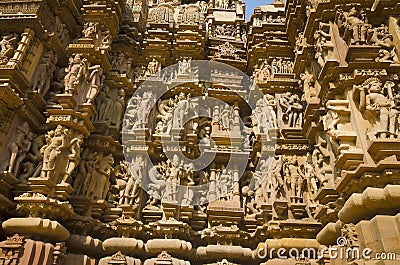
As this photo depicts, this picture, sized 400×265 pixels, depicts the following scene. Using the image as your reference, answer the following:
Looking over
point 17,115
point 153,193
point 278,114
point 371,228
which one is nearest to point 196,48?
point 278,114

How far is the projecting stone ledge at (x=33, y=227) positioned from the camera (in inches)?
262

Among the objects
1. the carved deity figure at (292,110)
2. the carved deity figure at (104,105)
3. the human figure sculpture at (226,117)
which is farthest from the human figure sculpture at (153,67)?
the carved deity figure at (292,110)

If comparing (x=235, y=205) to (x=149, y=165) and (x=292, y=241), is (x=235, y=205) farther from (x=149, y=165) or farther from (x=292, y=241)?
(x=149, y=165)

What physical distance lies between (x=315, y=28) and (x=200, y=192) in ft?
16.0

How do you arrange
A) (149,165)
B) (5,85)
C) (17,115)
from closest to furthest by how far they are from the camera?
(5,85), (17,115), (149,165)

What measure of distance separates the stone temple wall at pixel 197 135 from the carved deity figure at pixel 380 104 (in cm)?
2

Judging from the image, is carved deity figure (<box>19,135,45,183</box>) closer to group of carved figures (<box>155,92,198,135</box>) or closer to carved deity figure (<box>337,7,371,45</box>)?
group of carved figures (<box>155,92,198,135</box>)

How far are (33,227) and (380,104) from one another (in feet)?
22.3

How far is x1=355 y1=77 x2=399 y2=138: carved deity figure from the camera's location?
5.32 meters

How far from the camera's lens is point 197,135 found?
9.55 metres

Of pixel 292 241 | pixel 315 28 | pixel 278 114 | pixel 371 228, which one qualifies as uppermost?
pixel 315 28

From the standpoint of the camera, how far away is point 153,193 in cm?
844

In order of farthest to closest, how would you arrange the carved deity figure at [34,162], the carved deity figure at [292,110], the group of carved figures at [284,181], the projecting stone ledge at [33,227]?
the carved deity figure at [292,110] < the group of carved figures at [284,181] < the carved deity figure at [34,162] < the projecting stone ledge at [33,227]

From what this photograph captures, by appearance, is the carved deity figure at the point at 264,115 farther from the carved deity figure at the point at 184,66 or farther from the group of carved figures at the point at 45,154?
the group of carved figures at the point at 45,154
